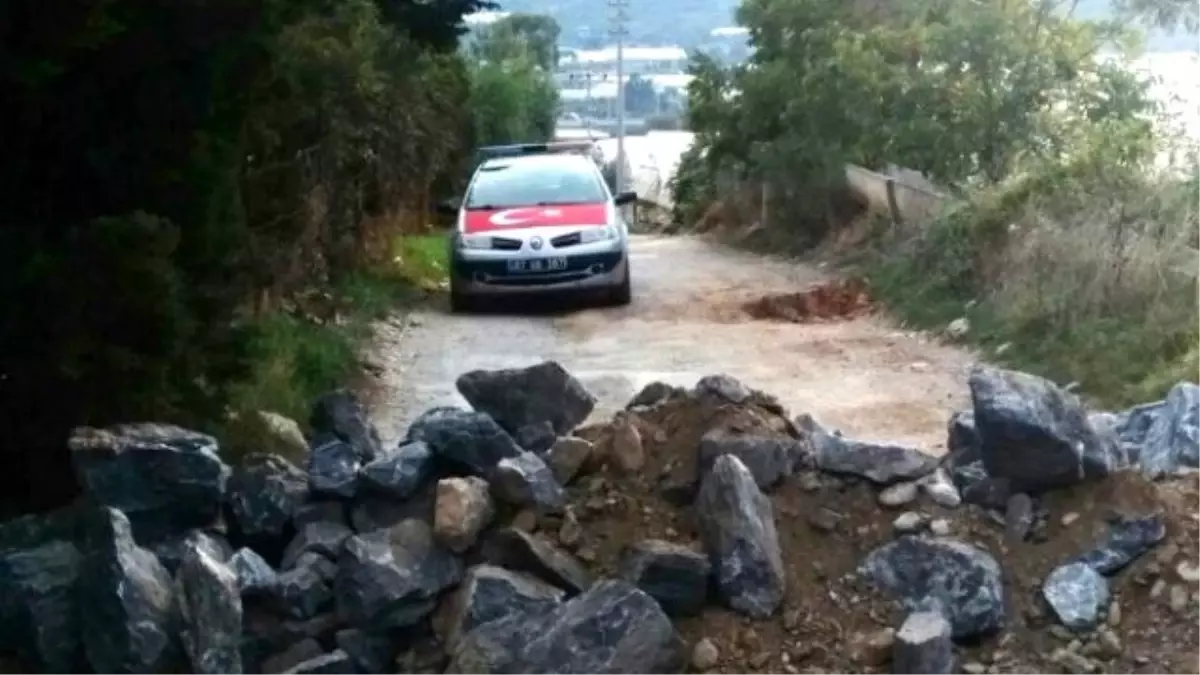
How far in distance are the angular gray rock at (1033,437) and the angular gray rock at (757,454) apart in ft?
1.81

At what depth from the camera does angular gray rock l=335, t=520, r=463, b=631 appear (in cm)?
437

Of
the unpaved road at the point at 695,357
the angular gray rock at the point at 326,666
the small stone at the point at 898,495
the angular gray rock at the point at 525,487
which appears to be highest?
the angular gray rock at the point at 525,487

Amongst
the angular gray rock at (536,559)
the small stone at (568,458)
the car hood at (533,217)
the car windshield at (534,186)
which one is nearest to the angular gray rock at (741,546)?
the angular gray rock at (536,559)

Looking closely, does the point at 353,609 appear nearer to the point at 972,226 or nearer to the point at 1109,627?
the point at 1109,627

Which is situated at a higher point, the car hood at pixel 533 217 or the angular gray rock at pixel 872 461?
the angular gray rock at pixel 872 461

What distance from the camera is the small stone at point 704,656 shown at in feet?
14.0

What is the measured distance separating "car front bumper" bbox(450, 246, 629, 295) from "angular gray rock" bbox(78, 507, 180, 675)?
9793 mm

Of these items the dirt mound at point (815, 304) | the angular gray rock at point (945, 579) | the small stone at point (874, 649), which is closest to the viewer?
the small stone at point (874, 649)

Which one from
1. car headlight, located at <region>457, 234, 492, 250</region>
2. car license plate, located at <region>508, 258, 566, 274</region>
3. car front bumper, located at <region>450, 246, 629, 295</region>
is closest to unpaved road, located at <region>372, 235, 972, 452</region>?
car front bumper, located at <region>450, 246, 629, 295</region>

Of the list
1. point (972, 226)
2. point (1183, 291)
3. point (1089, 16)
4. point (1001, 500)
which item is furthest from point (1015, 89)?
point (1001, 500)

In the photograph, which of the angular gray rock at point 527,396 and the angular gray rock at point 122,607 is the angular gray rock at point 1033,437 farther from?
the angular gray rock at point 122,607

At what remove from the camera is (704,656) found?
14.1 ft

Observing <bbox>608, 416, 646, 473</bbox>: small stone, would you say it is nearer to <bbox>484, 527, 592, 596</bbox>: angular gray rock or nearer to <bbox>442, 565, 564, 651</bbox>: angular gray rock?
<bbox>484, 527, 592, 596</bbox>: angular gray rock

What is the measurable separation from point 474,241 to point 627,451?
958cm
